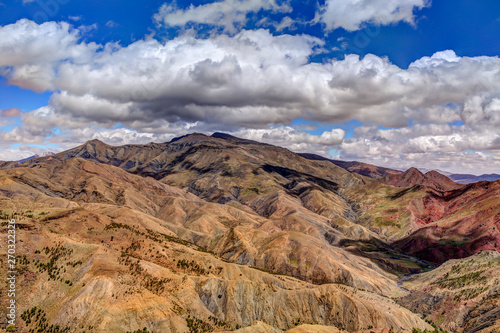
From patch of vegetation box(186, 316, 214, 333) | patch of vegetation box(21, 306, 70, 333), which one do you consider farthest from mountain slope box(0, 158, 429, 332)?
patch of vegetation box(186, 316, 214, 333)

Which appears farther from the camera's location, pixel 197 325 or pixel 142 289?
pixel 197 325

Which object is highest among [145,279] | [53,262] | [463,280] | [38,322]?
[53,262]

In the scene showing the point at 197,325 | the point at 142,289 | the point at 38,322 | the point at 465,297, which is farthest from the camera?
the point at 465,297

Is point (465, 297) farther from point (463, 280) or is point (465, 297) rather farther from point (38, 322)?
point (38, 322)

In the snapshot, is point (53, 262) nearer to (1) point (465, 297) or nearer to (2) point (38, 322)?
(2) point (38, 322)

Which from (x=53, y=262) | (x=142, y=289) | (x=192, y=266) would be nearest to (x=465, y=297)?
(x=192, y=266)

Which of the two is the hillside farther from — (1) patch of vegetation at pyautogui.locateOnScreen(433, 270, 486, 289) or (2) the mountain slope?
(2) the mountain slope

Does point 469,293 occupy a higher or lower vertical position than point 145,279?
lower

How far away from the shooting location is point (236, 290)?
8000 centimetres

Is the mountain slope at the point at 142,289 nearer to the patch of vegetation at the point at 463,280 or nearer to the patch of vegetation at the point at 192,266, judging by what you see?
the patch of vegetation at the point at 192,266

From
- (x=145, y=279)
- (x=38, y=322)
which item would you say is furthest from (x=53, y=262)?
(x=145, y=279)

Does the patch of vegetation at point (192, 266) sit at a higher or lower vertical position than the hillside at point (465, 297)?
higher

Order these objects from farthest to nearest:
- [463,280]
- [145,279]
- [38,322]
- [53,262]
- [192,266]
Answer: [463,280]
[192,266]
[145,279]
[53,262]
[38,322]

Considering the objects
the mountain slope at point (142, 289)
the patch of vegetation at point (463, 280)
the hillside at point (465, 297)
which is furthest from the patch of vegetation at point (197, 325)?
the patch of vegetation at point (463, 280)
